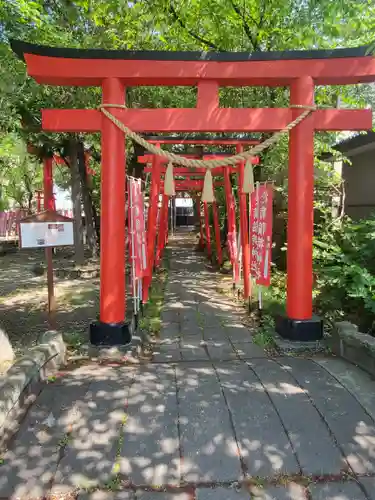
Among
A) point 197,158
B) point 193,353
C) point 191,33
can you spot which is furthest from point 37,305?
point 191,33

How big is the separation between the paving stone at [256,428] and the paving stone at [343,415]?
0.42m

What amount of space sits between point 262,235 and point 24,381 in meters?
3.90

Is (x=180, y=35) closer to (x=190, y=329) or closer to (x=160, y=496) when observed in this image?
(x=190, y=329)

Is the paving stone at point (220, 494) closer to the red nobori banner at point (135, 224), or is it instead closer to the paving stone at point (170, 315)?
the red nobori banner at point (135, 224)

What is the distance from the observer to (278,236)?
11.5 meters

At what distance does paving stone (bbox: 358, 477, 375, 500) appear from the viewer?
8.11 ft

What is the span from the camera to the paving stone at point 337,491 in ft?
8.07

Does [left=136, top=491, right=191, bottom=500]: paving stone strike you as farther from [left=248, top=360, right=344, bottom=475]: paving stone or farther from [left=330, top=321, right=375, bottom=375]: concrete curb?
[left=330, top=321, right=375, bottom=375]: concrete curb

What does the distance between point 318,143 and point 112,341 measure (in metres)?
5.87

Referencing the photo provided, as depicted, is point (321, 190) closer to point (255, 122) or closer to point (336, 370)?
point (255, 122)

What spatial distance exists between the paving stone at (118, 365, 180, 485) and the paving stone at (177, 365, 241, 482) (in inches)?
3.0

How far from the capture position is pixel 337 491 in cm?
251

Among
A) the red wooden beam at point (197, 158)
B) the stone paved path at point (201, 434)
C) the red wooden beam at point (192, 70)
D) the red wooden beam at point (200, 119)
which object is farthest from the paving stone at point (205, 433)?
the red wooden beam at point (197, 158)

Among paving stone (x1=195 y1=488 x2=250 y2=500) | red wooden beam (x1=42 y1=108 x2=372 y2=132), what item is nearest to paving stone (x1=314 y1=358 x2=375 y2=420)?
paving stone (x1=195 y1=488 x2=250 y2=500)
